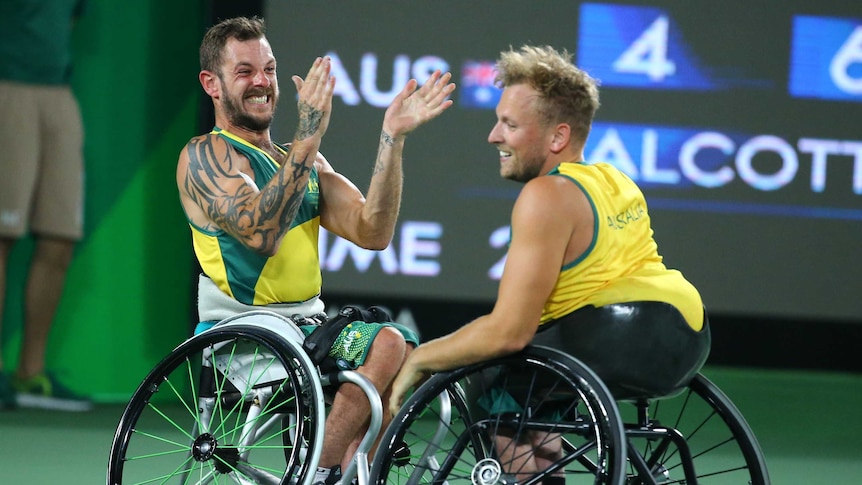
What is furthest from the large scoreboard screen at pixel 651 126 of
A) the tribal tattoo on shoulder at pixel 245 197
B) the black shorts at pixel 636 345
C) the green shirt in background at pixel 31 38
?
the black shorts at pixel 636 345

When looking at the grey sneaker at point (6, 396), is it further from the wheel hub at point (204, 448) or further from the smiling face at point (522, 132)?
the smiling face at point (522, 132)

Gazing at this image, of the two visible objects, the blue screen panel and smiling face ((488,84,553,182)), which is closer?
smiling face ((488,84,553,182))

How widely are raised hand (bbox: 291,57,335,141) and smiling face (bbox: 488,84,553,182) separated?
1.46ft

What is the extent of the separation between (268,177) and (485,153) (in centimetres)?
228

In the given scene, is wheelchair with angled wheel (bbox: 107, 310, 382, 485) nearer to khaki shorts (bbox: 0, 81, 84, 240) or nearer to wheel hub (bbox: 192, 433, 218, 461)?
wheel hub (bbox: 192, 433, 218, 461)

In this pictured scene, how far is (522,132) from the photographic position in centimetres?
255

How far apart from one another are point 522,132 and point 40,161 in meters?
3.19

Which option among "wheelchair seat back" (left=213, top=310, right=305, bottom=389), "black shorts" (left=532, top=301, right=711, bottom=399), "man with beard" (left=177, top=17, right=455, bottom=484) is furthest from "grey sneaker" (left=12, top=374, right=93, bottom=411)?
"black shorts" (left=532, top=301, right=711, bottom=399)

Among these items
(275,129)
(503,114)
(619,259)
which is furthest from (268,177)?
(275,129)

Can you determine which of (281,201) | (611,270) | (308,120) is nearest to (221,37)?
(308,120)

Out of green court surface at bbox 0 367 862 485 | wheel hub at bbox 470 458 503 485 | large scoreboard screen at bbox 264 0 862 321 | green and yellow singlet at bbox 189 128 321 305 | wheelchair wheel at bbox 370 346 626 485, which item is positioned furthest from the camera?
large scoreboard screen at bbox 264 0 862 321

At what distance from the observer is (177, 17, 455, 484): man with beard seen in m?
2.83

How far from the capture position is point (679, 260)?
5.35 meters

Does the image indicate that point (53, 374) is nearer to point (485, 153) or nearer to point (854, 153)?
point (485, 153)
